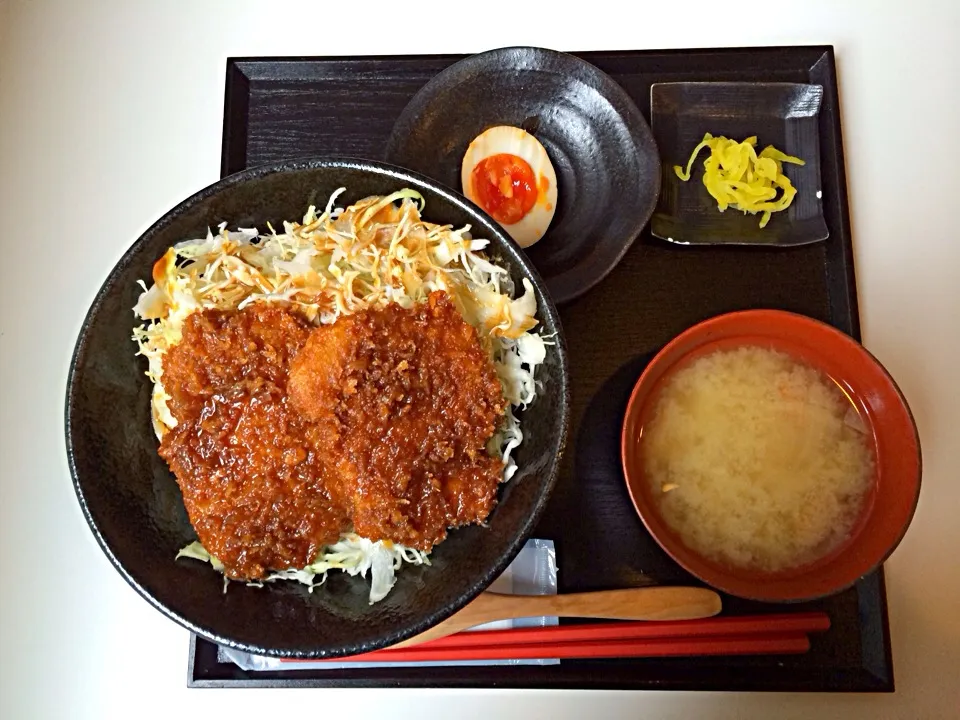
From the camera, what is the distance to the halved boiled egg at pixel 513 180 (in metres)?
1.97

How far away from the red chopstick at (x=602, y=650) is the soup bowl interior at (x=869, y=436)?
0.20m

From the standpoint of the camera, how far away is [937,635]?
1836mm

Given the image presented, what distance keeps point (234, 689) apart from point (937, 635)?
2.00m

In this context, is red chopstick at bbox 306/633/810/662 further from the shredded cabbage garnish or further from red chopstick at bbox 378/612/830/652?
the shredded cabbage garnish

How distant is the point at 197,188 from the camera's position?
7.15 ft

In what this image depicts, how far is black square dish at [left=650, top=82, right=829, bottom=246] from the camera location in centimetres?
201

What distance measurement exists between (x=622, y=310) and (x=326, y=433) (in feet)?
3.25

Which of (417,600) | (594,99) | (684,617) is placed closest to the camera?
(417,600)

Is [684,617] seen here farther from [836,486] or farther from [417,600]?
[417,600]

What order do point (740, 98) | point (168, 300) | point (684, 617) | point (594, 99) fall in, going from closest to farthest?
point (168, 300), point (684, 617), point (594, 99), point (740, 98)

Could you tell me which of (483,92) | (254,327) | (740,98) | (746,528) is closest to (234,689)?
(254,327)

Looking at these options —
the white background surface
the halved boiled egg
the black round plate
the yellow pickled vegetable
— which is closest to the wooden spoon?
the white background surface

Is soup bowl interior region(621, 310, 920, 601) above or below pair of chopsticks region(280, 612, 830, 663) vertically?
above

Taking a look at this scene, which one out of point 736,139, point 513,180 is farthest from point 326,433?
point 736,139
